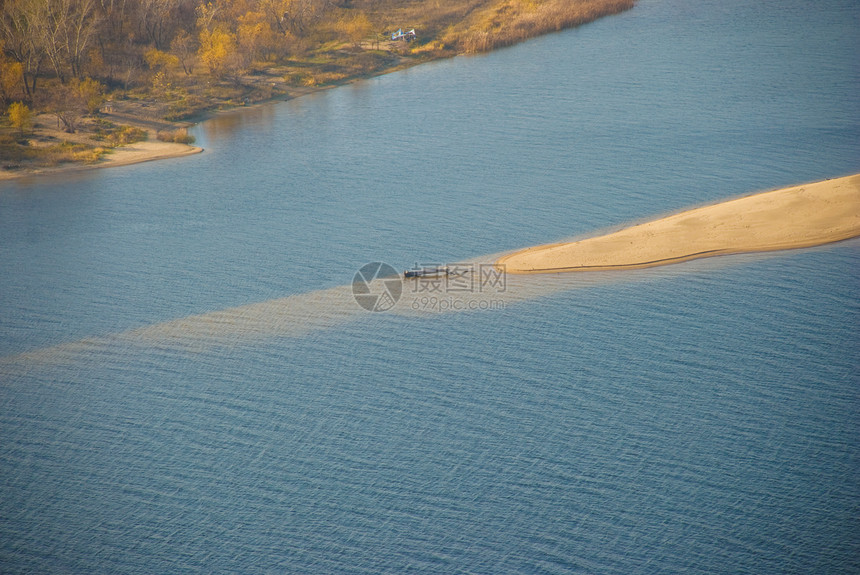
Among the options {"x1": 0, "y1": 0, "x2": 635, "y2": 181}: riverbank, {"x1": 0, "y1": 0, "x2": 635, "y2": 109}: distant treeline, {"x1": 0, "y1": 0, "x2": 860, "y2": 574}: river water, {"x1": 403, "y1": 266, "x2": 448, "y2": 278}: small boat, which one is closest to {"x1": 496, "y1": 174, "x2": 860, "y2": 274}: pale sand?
{"x1": 0, "y1": 0, "x2": 860, "y2": 574}: river water

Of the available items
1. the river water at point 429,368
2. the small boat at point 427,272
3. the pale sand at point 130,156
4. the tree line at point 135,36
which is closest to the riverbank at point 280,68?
the pale sand at point 130,156

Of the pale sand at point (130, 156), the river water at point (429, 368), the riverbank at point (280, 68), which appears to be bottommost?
the river water at point (429, 368)

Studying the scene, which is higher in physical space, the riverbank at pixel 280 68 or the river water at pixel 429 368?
the riverbank at pixel 280 68

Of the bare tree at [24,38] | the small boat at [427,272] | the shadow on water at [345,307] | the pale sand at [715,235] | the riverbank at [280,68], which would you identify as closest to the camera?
the shadow on water at [345,307]

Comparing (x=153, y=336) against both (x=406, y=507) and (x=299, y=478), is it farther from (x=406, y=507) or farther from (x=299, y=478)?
(x=406, y=507)

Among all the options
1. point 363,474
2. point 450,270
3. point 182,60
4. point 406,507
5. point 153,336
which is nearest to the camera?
point 406,507

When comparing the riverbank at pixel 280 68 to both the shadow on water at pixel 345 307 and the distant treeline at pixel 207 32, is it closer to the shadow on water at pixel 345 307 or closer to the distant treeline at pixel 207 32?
the distant treeline at pixel 207 32

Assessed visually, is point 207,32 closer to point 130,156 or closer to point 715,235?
point 130,156

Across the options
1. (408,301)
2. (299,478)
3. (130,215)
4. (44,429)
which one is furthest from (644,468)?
(130,215)
